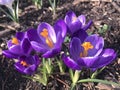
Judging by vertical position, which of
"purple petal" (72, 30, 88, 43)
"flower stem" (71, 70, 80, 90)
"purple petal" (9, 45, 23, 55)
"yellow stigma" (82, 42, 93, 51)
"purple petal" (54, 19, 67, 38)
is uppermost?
"purple petal" (54, 19, 67, 38)

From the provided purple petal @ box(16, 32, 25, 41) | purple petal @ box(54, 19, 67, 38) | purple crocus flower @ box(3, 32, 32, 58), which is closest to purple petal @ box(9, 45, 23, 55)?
purple crocus flower @ box(3, 32, 32, 58)

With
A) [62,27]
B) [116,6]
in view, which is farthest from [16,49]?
[116,6]

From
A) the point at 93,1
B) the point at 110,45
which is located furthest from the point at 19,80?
the point at 93,1

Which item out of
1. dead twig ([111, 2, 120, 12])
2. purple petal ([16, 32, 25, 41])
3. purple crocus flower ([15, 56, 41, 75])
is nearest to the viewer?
purple crocus flower ([15, 56, 41, 75])

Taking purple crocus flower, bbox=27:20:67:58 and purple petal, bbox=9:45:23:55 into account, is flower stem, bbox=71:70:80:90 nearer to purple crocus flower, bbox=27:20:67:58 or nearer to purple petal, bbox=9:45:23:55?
purple crocus flower, bbox=27:20:67:58

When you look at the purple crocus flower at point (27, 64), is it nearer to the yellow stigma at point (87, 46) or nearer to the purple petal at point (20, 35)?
the purple petal at point (20, 35)

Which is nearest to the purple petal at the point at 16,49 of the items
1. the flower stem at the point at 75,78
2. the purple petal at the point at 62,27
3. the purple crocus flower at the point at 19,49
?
the purple crocus flower at the point at 19,49
